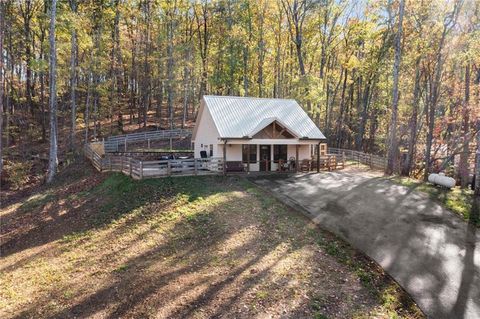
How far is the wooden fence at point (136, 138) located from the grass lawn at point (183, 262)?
11.9 m

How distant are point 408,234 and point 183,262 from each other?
7083mm

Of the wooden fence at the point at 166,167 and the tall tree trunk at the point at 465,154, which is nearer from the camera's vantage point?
the wooden fence at the point at 166,167

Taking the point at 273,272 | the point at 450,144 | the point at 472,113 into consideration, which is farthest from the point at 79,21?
the point at 450,144

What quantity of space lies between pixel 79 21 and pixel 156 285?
19.0 metres

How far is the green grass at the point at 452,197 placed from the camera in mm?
11378

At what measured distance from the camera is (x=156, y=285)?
7.96 metres

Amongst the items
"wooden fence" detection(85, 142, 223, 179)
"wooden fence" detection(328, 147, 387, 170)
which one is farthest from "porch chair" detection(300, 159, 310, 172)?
"wooden fence" detection(328, 147, 387, 170)

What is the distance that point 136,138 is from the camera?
2867cm

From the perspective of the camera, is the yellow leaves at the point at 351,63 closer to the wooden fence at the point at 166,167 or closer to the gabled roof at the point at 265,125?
the gabled roof at the point at 265,125

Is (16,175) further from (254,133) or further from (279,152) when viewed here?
(279,152)

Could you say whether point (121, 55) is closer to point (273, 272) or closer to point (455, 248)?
point (273, 272)

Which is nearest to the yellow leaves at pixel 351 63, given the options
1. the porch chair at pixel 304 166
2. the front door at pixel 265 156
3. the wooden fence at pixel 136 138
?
the porch chair at pixel 304 166

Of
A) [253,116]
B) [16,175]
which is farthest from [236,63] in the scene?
[16,175]

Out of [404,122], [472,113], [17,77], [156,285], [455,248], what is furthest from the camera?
[17,77]
